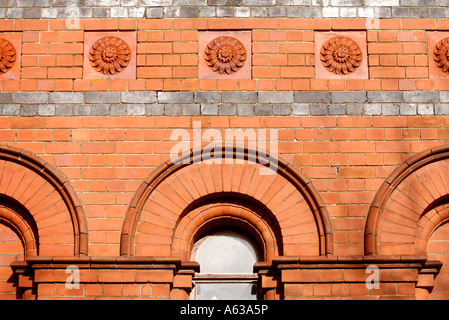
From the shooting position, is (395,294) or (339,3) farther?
(339,3)

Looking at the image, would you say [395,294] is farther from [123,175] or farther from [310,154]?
[123,175]

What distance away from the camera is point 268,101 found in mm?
11641

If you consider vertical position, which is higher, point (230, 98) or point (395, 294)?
point (230, 98)

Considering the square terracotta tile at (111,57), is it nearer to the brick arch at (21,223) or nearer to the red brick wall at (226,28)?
the red brick wall at (226,28)

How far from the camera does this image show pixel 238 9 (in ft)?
39.5

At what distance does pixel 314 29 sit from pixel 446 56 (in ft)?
5.93

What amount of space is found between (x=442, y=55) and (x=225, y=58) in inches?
115

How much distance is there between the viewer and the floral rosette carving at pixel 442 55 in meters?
11.9

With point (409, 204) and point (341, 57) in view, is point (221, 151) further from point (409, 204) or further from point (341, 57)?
point (409, 204)

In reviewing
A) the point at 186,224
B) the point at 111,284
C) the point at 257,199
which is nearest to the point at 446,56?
the point at 257,199

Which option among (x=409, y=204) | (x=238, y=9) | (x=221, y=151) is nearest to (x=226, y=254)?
(x=221, y=151)

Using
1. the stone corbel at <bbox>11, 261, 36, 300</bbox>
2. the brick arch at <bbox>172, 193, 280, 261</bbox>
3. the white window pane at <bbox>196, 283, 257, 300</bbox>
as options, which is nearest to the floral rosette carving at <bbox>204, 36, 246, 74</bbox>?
the brick arch at <bbox>172, 193, 280, 261</bbox>

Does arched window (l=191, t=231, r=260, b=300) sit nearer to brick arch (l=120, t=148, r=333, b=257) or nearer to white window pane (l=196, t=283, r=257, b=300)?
white window pane (l=196, t=283, r=257, b=300)

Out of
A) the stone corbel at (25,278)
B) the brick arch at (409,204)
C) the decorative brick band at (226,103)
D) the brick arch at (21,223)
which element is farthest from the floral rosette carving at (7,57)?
the brick arch at (409,204)
